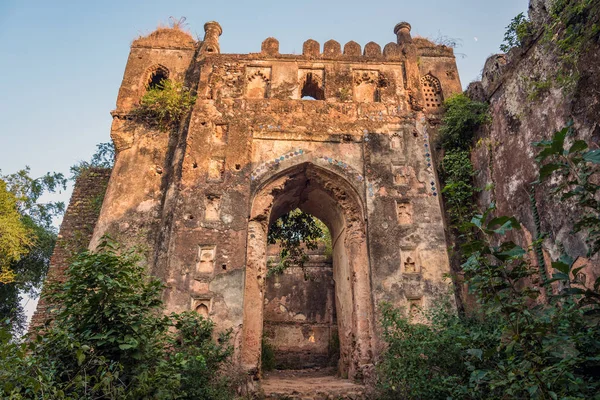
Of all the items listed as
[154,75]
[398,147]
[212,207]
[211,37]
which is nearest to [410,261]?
[398,147]

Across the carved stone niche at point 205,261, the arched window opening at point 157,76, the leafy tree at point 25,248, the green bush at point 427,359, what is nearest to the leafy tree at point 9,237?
the leafy tree at point 25,248

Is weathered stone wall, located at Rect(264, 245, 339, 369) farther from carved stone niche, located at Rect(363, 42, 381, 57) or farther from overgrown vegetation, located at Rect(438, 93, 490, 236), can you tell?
carved stone niche, located at Rect(363, 42, 381, 57)

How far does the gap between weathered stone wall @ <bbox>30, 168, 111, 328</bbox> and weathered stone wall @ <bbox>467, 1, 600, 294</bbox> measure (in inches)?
332

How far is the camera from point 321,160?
29.9 ft

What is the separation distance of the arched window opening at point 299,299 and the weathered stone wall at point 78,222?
14.5 feet

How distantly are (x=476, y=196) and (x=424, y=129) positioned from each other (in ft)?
5.94

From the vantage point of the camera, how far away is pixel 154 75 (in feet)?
36.4

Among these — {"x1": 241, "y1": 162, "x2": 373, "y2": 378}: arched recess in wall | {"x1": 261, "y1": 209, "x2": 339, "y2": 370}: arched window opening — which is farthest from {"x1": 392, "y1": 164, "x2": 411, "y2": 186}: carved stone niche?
{"x1": 261, "y1": 209, "x2": 339, "y2": 370}: arched window opening

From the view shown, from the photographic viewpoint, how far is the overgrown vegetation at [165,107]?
386 inches

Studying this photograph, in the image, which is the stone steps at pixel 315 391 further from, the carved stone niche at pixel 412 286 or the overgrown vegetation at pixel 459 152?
the overgrown vegetation at pixel 459 152

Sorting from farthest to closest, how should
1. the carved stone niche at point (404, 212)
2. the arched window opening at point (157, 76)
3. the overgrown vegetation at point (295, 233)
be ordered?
the overgrown vegetation at point (295, 233), the arched window opening at point (157, 76), the carved stone niche at point (404, 212)

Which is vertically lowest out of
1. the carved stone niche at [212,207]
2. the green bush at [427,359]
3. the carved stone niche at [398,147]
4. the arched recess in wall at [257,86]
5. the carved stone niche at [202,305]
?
the green bush at [427,359]

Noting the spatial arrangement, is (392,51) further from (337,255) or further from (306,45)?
(337,255)

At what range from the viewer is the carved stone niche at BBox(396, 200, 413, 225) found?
342 inches
